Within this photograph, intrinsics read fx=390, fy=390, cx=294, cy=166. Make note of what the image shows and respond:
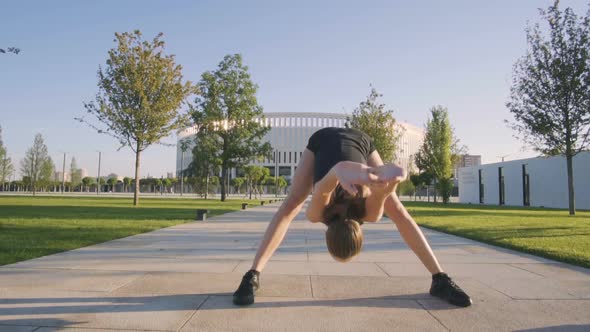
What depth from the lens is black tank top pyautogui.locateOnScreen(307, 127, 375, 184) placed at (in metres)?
2.74

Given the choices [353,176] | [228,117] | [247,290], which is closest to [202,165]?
[228,117]

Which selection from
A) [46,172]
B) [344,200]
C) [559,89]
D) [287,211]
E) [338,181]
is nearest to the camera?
[338,181]

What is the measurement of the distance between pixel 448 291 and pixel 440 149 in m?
34.3

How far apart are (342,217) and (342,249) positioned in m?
0.22

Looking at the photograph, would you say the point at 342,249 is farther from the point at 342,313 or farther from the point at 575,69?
the point at 575,69

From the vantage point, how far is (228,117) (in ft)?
112

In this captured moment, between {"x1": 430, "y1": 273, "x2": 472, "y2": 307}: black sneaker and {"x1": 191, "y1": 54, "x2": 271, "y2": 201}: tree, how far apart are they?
100 feet

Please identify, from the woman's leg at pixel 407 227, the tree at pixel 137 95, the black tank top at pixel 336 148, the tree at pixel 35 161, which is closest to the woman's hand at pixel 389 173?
the black tank top at pixel 336 148

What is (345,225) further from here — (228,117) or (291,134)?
(291,134)

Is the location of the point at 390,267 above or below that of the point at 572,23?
below

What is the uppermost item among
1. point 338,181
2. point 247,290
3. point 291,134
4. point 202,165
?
point 291,134

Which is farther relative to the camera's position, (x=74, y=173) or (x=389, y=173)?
(x=74, y=173)

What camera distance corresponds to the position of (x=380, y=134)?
22.7 metres

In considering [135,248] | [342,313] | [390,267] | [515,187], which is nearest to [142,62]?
[135,248]
